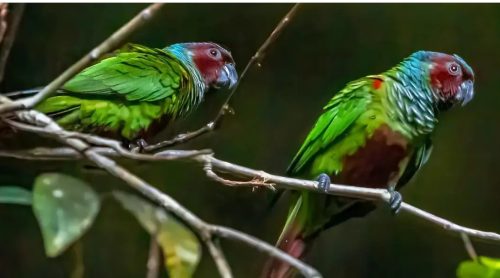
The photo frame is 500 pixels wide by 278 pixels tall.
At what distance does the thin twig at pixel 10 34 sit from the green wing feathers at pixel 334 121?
1.63 feet

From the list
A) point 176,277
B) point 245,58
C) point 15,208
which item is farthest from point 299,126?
point 15,208

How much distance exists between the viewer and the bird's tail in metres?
1.07

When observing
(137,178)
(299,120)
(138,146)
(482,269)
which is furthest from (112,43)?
(482,269)

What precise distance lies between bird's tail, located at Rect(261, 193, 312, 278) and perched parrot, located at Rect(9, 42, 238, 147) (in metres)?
0.23

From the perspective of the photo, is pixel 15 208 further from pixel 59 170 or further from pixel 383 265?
pixel 383 265

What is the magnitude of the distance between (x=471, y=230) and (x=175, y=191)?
0.48m

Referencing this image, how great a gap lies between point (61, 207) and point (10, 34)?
0.39 m

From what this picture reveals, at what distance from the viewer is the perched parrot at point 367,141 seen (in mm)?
1073

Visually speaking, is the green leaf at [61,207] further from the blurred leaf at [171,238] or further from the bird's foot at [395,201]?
the bird's foot at [395,201]

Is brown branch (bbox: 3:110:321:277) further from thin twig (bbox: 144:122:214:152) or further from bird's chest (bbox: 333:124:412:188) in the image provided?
bird's chest (bbox: 333:124:412:188)

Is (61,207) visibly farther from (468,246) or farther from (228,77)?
(468,246)

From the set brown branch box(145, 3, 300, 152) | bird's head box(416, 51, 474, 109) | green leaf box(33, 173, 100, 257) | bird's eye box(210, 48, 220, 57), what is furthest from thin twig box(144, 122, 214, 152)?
bird's head box(416, 51, 474, 109)

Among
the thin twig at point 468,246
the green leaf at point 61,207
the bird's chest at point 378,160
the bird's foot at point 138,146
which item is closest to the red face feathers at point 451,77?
the bird's chest at point 378,160

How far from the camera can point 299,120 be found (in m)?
1.09
